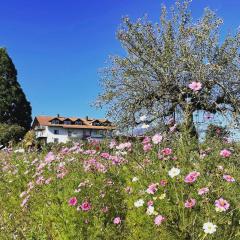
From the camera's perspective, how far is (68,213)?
5.09m

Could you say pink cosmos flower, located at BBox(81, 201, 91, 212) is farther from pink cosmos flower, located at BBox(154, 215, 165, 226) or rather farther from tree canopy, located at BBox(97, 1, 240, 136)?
tree canopy, located at BBox(97, 1, 240, 136)

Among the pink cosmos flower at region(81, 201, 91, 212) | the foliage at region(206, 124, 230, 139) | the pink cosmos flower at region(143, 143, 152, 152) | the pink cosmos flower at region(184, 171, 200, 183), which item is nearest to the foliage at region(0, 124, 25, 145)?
the foliage at region(206, 124, 230, 139)

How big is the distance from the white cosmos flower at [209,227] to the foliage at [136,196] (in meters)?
0.03

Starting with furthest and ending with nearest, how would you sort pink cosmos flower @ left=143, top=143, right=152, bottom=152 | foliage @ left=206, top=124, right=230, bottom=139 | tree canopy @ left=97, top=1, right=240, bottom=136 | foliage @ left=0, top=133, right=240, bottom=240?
1. tree canopy @ left=97, top=1, right=240, bottom=136
2. foliage @ left=206, top=124, right=230, bottom=139
3. pink cosmos flower @ left=143, top=143, right=152, bottom=152
4. foliage @ left=0, top=133, right=240, bottom=240

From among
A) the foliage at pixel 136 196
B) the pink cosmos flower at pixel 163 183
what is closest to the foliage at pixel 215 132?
the foliage at pixel 136 196

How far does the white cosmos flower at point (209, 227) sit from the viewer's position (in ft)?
12.2

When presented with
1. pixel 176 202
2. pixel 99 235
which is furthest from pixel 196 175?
pixel 99 235

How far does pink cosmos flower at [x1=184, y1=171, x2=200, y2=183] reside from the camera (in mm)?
4125

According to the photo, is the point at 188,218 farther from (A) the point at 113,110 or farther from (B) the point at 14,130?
(B) the point at 14,130

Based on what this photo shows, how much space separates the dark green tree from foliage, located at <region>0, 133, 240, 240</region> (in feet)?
165

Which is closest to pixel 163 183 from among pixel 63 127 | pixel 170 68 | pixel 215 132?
pixel 215 132

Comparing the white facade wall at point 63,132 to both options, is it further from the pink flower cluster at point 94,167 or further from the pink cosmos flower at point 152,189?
the pink cosmos flower at point 152,189

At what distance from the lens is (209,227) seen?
376cm

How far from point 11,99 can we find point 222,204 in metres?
54.7
